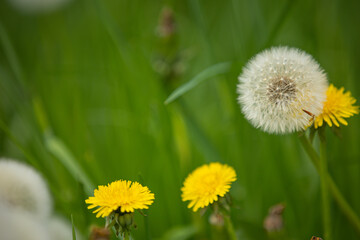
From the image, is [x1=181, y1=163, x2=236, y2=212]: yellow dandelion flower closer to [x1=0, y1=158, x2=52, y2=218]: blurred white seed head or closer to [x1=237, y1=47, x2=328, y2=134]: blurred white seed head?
[x1=237, y1=47, x2=328, y2=134]: blurred white seed head

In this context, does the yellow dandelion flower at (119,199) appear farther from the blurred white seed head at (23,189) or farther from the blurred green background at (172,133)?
the blurred white seed head at (23,189)

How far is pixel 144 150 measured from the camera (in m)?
1.44

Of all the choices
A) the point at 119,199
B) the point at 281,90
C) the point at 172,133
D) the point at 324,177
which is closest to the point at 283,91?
the point at 281,90

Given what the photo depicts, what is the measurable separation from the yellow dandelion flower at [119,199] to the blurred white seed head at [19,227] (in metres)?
0.21

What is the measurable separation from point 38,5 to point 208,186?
1844 millimetres

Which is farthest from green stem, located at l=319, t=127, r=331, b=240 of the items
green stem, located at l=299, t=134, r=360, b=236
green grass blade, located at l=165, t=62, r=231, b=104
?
green grass blade, located at l=165, t=62, r=231, b=104

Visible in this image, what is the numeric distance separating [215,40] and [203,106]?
1.88ft

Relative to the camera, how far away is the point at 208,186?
0.77 metres

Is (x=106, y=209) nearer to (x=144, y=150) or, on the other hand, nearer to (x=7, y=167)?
(x=7, y=167)

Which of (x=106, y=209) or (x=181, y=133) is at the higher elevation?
(x=181, y=133)

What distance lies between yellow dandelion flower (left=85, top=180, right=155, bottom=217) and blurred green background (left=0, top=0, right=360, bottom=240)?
0.09 metres

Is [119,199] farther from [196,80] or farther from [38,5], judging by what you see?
[38,5]

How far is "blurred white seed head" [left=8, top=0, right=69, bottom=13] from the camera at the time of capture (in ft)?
7.26

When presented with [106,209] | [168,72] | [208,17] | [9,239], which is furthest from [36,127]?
[208,17]
